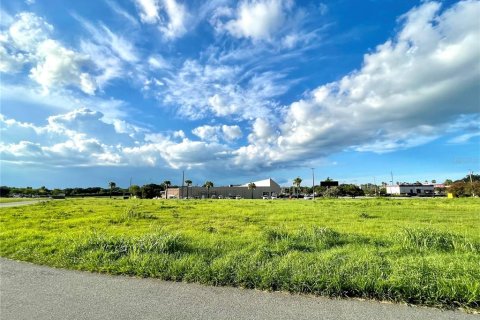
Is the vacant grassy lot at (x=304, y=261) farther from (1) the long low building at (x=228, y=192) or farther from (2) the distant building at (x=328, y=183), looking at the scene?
(2) the distant building at (x=328, y=183)

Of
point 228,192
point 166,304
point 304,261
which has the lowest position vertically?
point 166,304

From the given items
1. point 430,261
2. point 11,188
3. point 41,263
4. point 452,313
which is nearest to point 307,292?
point 452,313

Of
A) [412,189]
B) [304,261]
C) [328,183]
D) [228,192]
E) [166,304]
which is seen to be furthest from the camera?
[412,189]

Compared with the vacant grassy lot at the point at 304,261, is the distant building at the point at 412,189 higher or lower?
higher

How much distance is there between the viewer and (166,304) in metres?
4.64

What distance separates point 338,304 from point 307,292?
613 mm

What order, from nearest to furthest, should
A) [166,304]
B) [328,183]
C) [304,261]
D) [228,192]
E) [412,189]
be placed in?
[166,304] → [304,261] → [228,192] → [328,183] → [412,189]

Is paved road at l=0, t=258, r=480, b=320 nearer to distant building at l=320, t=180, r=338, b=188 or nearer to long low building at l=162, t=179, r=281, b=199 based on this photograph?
long low building at l=162, t=179, r=281, b=199

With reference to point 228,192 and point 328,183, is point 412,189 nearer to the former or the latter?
point 328,183

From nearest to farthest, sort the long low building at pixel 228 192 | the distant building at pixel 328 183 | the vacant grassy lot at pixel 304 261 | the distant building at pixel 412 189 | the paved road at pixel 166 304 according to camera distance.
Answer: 1. the paved road at pixel 166 304
2. the vacant grassy lot at pixel 304 261
3. the long low building at pixel 228 192
4. the distant building at pixel 328 183
5. the distant building at pixel 412 189

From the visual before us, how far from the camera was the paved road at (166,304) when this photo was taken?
13.9 feet

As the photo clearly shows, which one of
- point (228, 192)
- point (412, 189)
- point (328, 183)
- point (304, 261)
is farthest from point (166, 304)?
point (412, 189)

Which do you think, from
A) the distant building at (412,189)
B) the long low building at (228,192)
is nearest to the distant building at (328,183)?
the long low building at (228,192)

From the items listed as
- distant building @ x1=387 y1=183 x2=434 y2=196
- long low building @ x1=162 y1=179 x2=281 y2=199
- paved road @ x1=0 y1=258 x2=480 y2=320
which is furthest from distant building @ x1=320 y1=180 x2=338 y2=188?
paved road @ x1=0 y1=258 x2=480 y2=320
